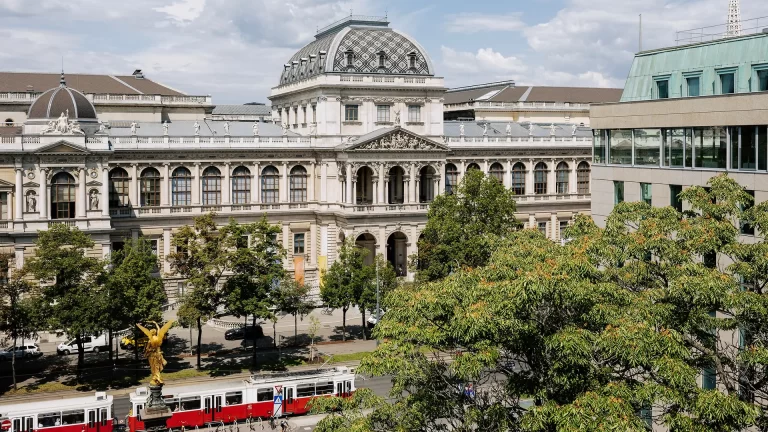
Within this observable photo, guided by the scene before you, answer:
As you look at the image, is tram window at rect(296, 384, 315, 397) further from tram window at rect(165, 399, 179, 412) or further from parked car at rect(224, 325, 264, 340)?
parked car at rect(224, 325, 264, 340)

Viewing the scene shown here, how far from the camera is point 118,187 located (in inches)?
3767

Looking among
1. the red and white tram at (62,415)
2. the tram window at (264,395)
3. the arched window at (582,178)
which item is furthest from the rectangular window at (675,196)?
the arched window at (582,178)

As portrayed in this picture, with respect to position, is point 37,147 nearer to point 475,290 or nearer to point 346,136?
point 346,136

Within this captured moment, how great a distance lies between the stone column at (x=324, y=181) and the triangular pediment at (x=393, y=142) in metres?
5.32

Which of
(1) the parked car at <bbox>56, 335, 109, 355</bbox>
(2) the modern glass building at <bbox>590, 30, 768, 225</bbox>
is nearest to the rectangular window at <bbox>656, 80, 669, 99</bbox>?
(2) the modern glass building at <bbox>590, 30, 768, 225</bbox>

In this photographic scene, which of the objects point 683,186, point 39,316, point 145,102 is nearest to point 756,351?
point 683,186

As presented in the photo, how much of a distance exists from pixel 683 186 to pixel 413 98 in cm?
6445

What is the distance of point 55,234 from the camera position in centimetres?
6981

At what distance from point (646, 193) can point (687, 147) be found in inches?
164

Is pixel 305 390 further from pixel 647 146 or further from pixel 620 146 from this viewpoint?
pixel 647 146

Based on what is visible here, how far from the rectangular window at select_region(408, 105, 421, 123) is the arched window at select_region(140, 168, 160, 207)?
30633 millimetres

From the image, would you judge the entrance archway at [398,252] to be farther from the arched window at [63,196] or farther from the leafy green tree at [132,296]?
the leafy green tree at [132,296]

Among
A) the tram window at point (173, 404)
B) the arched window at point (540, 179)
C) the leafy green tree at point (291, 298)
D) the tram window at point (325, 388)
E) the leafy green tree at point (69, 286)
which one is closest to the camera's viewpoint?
the tram window at point (173, 404)

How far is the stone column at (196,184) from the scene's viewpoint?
99250mm
